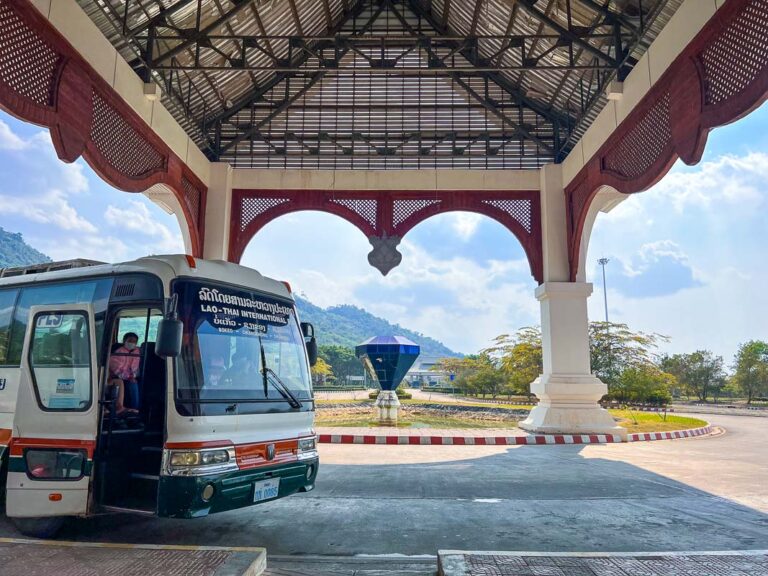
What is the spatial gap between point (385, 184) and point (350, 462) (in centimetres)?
650

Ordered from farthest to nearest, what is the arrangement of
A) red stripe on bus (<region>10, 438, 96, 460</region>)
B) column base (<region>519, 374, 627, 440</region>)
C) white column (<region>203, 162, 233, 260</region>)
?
white column (<region>203, 162, 233, 260</region>) → column base (<region>519, 374, 627, 440</region>) → red stripe on bus (<region>10, 438, 96, 460</region>)

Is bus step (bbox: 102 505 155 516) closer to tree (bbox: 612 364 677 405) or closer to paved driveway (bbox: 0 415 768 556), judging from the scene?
paved driveway (bbox: 0 415 768 556)

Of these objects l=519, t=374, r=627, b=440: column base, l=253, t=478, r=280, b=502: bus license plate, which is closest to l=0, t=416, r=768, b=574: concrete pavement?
l=253, t=478, r=280, b=502: bus license plate

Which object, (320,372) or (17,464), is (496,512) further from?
(320,372)

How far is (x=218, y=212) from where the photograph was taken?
1188 centimetres

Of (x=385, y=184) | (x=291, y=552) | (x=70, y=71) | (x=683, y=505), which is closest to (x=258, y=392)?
(x=291, y=552)

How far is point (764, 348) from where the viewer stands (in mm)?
32688

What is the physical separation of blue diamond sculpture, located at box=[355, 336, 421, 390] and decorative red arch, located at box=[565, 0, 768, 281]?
7809mm

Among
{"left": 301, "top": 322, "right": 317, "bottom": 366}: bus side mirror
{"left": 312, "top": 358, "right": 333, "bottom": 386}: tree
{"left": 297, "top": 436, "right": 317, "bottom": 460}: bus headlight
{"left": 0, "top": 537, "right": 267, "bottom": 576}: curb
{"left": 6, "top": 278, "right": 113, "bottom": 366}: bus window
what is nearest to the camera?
{"left": 0, "top": 537, "right": 267, "bottom": 576}: curb

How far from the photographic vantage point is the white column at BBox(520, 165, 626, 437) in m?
11.1

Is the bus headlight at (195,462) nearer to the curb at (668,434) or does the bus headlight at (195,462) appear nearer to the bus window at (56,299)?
the bus window at (56,299)

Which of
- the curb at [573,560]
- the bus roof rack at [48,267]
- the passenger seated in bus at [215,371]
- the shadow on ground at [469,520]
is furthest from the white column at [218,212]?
the curb at [573,560]

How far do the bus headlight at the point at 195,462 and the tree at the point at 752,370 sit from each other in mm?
34750

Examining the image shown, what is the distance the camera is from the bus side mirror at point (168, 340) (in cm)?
352
